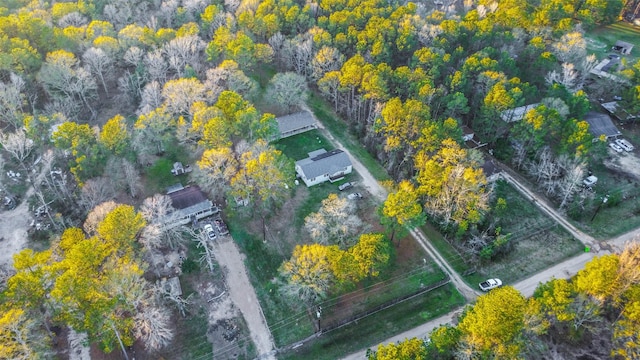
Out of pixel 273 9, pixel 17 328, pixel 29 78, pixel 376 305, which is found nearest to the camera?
pixel 17 328

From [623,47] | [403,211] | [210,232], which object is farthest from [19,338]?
[623,47]

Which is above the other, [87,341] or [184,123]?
[184,123]

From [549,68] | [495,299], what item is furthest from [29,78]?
[549,68]

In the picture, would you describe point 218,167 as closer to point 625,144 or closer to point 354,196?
point 354,196

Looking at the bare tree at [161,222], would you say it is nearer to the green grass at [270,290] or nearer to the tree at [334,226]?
the green grass at [270,290]

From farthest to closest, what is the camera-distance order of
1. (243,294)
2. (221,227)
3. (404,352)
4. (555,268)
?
(221,227)
(555,268)
(243,294)
(404,352)

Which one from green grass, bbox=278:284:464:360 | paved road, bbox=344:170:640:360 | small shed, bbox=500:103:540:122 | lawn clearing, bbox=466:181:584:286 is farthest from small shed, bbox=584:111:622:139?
green grass, bbox=278:284:464:360

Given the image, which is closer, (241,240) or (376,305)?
(376,305)

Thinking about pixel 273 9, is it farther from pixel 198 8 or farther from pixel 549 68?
pixel 549 68
